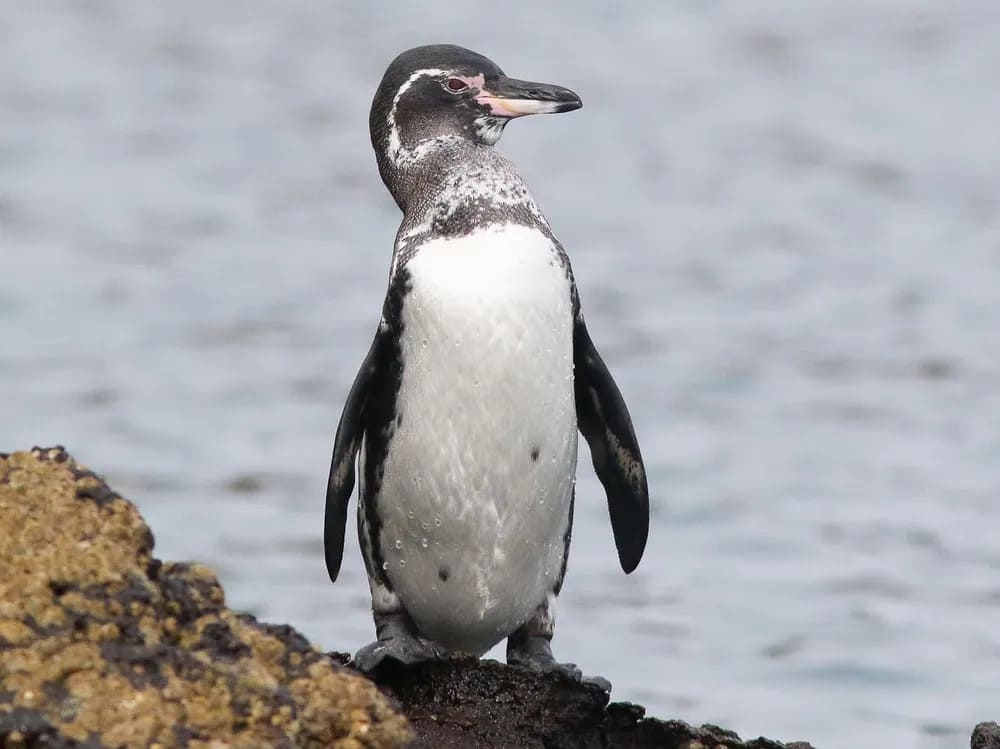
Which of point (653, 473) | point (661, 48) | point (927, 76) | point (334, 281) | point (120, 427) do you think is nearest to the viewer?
point (653, 473)

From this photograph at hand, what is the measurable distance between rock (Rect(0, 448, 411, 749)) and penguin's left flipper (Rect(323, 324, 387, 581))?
5.64ft

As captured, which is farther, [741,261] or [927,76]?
[927,76]

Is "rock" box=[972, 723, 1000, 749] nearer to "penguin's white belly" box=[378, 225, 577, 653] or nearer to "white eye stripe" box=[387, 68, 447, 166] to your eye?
"penguin's white belly" box=[378, 225, 577, 653]

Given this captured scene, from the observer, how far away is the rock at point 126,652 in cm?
407

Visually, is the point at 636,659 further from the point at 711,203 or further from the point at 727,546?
the point at 711,203

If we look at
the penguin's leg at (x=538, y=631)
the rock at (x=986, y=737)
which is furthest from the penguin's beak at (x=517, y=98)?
the rock at (x=986, y=737)

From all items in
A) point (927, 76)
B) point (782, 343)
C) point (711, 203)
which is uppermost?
point (927, 76)

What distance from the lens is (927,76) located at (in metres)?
22.4

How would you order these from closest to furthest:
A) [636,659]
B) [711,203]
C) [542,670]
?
[542,670], [636,659], [711,203]

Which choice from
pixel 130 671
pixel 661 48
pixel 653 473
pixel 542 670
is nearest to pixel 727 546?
pixel 653 473

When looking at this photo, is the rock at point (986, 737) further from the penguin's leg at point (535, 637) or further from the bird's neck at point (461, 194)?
the bird's neck at point (461, 194)

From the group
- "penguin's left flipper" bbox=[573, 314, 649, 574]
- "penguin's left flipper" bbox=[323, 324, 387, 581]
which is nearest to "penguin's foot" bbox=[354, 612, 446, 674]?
"penguin's left flipper" bbox=[323, 324, 387, 581]

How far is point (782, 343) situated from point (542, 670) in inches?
430

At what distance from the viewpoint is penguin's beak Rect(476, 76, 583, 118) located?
21.2 feet
